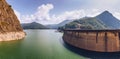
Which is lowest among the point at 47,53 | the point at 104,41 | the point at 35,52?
the point at 47,53

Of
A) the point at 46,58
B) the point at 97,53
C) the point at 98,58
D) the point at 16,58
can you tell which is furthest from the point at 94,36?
the point at 16,58

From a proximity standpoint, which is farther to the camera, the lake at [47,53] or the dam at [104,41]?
the dam at [104,41]

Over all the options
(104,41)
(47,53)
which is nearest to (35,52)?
(47,53)

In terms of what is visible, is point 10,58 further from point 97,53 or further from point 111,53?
point 111,53

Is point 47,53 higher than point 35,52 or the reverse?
the reverse

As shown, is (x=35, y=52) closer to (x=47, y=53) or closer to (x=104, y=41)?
(x=47, y=53)

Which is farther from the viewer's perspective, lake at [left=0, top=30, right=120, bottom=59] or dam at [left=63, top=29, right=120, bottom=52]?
dam at [left=63, top=29, right=120, bottom=52]

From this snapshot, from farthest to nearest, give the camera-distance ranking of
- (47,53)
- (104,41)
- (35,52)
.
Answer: (35,52)
(47,53)
(104,41)

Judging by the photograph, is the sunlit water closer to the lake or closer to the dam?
the lake

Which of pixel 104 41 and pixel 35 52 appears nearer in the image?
pixel 104 41

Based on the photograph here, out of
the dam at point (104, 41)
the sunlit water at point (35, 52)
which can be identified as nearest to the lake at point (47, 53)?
the sunlit water at point (35, 52)

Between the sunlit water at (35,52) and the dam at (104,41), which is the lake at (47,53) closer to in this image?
the sunlit water at (35,52)

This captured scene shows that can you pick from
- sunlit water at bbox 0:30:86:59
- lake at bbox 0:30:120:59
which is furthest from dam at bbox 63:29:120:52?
sunlit water at bbox 0:30:86:59

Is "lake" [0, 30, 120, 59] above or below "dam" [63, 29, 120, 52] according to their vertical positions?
below
